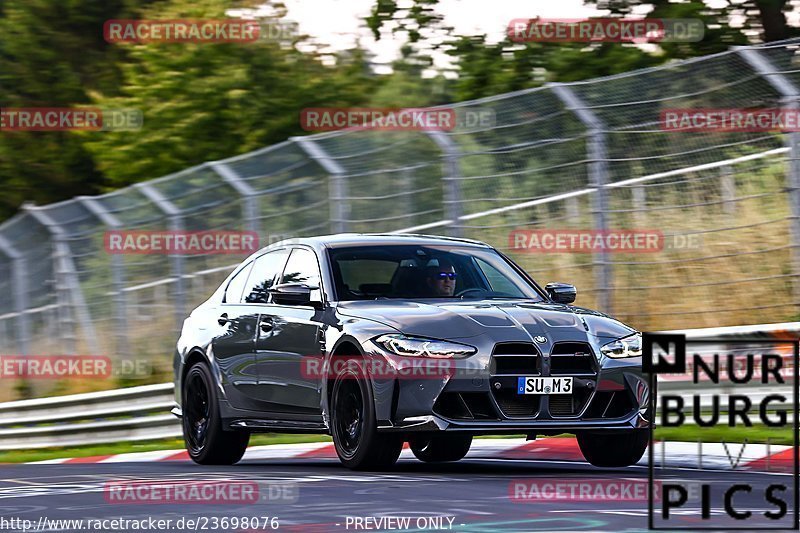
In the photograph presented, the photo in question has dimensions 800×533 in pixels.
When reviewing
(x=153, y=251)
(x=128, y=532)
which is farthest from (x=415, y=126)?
(x=128, y=532)

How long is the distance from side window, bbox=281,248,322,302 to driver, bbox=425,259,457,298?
71 centimetres

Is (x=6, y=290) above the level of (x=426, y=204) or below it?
below

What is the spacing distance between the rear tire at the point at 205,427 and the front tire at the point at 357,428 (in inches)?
65.3

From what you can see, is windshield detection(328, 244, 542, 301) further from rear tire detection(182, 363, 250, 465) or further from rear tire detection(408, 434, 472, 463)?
rear tire detection(182, 363, 250, 465)

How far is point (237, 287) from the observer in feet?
40.1

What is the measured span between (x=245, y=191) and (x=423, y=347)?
817cm


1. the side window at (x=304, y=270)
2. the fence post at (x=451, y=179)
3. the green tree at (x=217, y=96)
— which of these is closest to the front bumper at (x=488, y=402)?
the side window at (x=304, y=270)

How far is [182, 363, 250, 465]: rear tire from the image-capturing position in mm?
11953

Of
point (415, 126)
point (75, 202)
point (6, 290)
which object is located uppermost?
point (415, 126)

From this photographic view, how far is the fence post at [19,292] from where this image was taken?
Result: 72.2ft

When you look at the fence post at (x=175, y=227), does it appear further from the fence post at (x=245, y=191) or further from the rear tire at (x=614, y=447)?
the rear tire at (x=614, y=447)

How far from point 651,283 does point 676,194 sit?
2.59ft

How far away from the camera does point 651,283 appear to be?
14352 millimetres

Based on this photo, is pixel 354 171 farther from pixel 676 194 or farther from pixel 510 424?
pixel 510 424
